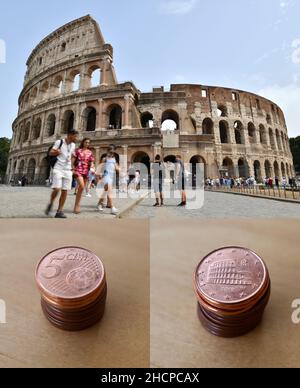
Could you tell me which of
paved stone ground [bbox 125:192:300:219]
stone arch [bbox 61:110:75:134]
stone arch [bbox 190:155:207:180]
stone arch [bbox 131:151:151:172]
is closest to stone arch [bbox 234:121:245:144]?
stone arch [bbox 190:155:207:180]

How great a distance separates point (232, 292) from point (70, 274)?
0.77 meters

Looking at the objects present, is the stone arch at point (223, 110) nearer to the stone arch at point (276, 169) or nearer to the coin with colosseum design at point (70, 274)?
the stone arch at point (276, 169)

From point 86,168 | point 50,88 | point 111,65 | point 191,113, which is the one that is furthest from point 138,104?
point 86,168

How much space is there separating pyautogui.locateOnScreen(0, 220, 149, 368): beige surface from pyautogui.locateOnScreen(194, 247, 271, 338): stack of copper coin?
34 cm

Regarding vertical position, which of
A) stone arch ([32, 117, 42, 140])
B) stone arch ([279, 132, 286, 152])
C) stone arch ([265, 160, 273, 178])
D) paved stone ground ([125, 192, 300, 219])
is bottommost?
paved stone ground ([125, 192, 300, 219])

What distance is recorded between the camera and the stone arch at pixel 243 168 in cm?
1907

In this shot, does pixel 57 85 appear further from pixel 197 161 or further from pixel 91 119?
pixel 197 161

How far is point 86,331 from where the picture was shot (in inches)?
43.8

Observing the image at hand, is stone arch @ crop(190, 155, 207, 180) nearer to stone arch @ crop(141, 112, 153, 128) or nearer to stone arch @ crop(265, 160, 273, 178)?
stone arch @ crop(141, 112, 153, 128)

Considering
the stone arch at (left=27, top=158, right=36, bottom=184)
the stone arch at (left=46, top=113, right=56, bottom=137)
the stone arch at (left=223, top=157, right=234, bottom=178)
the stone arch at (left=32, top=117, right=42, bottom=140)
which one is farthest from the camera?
the stone arch at (left=223, top=157, right=234, bottom=178)

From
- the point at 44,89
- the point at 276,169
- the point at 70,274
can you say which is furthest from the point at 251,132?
the point at 70,274

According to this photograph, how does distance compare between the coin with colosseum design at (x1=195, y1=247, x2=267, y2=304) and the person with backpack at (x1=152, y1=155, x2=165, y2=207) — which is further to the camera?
the person with backpack at (x1=152, y1=155, x2=165, y2=207)

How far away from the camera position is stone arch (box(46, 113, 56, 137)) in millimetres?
13789
